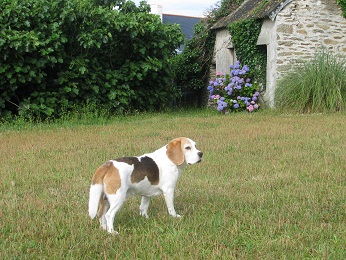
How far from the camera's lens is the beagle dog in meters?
4.61

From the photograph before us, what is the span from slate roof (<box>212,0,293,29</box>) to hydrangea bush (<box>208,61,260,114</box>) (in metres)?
1.90

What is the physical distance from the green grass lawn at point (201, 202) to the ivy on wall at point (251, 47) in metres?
6.94

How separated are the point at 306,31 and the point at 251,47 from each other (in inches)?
77.9

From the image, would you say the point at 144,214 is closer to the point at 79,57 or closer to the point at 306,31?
the point at 79,57

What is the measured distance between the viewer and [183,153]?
5.14 meters

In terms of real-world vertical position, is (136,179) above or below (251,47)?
below

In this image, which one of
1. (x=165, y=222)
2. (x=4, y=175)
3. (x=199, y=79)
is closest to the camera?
(x=165, y=222)

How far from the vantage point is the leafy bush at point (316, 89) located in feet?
49.6

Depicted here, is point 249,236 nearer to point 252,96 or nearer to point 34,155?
point 34,155


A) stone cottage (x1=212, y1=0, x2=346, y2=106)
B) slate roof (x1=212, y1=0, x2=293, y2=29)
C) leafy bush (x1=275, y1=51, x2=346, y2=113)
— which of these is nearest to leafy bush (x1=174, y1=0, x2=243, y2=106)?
slate roof (x1=212, y1=0, x2=293, y2=29)

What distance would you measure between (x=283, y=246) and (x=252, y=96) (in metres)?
13.3

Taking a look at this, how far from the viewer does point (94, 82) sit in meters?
15.7

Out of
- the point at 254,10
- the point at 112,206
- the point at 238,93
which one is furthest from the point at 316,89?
the point at 112,206

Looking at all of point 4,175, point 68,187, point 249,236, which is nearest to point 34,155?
point 4,175
